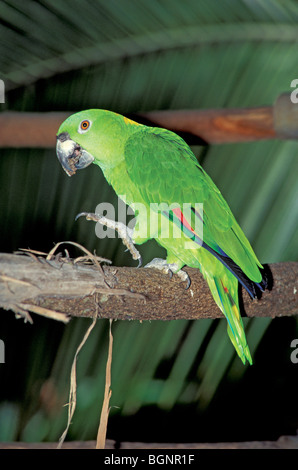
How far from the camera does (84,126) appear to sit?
1.58 meters

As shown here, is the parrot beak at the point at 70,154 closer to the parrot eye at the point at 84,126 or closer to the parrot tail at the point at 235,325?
the parrot eye at the point at 84,126

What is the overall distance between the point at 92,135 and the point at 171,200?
41 cm

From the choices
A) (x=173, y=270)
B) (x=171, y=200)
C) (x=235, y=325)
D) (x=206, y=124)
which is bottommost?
(x=235, y=325)

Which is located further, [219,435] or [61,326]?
[219,435]

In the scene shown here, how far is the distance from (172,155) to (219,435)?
5.28ft

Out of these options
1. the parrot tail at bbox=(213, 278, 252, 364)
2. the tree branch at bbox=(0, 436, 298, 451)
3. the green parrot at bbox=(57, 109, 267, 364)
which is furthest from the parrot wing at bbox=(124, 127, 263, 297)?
the tree branch at bbox=(0, 436, 298, 451)

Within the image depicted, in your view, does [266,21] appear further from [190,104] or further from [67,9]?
[67,9]

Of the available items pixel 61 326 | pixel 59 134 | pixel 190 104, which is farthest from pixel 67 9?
pixel 61 326

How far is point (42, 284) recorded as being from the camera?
1057 millimetres

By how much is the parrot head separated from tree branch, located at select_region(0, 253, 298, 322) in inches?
20.6

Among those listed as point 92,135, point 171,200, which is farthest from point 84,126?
point 171,200

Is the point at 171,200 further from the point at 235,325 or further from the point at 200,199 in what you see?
the point at 235,325

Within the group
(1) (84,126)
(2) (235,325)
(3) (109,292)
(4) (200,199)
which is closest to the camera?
(3) (109,292)

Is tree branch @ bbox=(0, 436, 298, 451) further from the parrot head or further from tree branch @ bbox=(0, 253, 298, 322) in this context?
the parrot head
